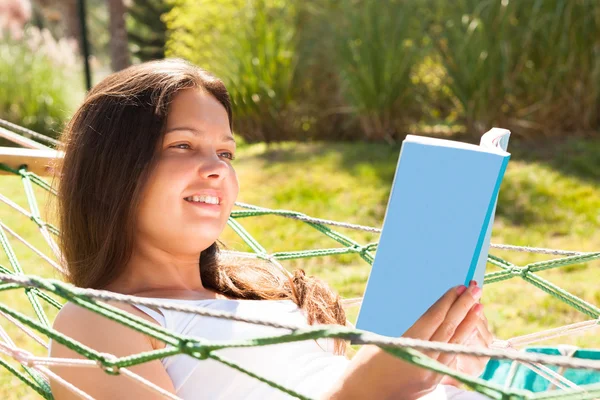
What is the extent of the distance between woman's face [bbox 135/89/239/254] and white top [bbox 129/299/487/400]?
0.39 ft

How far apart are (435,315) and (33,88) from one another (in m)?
6.54

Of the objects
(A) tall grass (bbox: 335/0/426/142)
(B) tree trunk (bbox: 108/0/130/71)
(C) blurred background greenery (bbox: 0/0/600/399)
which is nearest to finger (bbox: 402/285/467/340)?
(C) blurred background greenery (bbox: 0/0/600/399)

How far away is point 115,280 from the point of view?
138cm

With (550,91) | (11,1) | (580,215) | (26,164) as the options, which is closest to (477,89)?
(550,91)

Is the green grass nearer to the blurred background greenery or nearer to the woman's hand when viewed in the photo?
the blurred background greenery

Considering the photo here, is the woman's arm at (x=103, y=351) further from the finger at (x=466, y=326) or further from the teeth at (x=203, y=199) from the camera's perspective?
the finger at (x=466, y=326)

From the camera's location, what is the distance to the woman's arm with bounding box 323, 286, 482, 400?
998 millimetres

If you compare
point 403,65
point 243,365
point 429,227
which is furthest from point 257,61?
point 429,227

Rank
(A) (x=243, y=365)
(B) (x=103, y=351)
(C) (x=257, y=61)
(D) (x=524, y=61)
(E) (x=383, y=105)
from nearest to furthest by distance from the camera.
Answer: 1. (B) (x=103, y=351)
2. (A) (x=243, y=365)
3. (D) (x=524, y=61)
4. (E) (x=383, y=105)
5. (C) (x=257, y=61)

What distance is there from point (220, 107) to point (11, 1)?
12381 millimetres

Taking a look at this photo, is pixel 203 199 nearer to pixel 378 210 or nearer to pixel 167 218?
pixel 167 218

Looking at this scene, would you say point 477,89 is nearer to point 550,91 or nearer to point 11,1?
point 550,91

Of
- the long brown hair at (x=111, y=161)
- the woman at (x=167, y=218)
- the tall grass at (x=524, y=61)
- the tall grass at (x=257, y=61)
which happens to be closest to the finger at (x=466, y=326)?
the woman at (x=167, y=218)

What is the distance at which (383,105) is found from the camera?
534 cm
